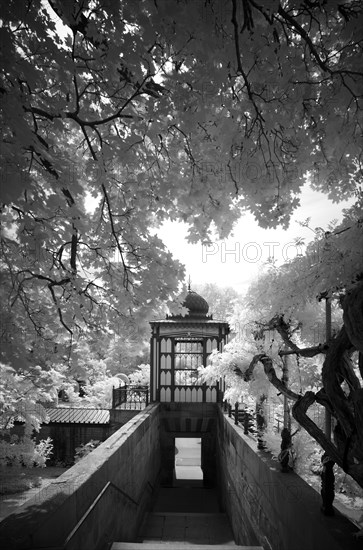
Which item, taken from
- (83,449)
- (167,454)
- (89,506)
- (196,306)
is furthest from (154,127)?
(83,449)

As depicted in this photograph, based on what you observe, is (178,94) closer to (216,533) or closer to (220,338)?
(216,533)

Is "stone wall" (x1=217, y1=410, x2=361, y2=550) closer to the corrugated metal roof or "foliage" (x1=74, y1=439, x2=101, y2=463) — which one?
"foliage" (x1=74, y1=439, x2=101, y2=463)

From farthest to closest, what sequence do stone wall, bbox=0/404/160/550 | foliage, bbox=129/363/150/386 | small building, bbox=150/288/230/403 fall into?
foliage, bbox=129/363/150/386 < small building, bbox=150/288/230/403 < stone wall, bbox=0/404/160/550

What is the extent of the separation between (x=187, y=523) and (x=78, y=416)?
397 inches

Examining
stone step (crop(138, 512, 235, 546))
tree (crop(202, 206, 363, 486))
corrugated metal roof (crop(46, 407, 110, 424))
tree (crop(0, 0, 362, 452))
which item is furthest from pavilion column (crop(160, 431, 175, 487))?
tree (crop(0, 0, 362, 452))

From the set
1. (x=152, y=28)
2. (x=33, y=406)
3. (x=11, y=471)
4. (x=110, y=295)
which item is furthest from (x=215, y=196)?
(x=11, y=471)

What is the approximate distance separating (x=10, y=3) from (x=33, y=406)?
12630 millimetres

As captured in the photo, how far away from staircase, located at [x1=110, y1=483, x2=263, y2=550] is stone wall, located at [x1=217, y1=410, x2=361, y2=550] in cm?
64

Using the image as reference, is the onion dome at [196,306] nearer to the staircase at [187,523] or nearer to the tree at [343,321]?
the staircase at [187,523]

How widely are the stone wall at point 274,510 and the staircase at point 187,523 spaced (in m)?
0.64

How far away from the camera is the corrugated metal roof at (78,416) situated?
60.1 ft

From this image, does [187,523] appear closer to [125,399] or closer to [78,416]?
[125,399]

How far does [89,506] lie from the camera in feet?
16.4

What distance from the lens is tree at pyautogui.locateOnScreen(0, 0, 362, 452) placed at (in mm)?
3184
